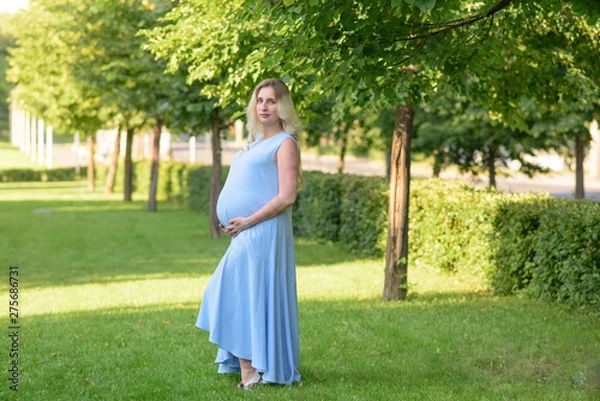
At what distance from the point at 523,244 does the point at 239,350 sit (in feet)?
16.1

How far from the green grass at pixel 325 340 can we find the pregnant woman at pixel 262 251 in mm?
326

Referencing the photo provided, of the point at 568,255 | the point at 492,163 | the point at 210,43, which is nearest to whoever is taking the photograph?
the point at 568,255

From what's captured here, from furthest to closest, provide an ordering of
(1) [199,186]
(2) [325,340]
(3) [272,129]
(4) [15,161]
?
(4) [15,161]
(1) [199,186]
(2) [325,340]
(3) [272,129]

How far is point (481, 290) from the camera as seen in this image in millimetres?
10359

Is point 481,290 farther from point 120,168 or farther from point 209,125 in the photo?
point 120,168

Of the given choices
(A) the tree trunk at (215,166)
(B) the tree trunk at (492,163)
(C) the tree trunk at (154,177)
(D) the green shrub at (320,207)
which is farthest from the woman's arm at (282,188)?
(C) the tree trunk at (154,177)

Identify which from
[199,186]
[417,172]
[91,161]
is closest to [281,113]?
[199,186]

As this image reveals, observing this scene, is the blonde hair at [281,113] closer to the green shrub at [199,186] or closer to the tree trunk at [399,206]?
the tree trunk at [399,206]

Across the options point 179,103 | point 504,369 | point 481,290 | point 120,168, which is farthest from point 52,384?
point 120,168

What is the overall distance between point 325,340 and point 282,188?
237cm

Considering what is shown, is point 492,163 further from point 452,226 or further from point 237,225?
point 237,225

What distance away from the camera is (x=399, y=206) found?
925cm

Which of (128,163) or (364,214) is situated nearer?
(364,214)

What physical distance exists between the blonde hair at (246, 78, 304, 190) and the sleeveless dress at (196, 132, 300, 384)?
0.28 feet
